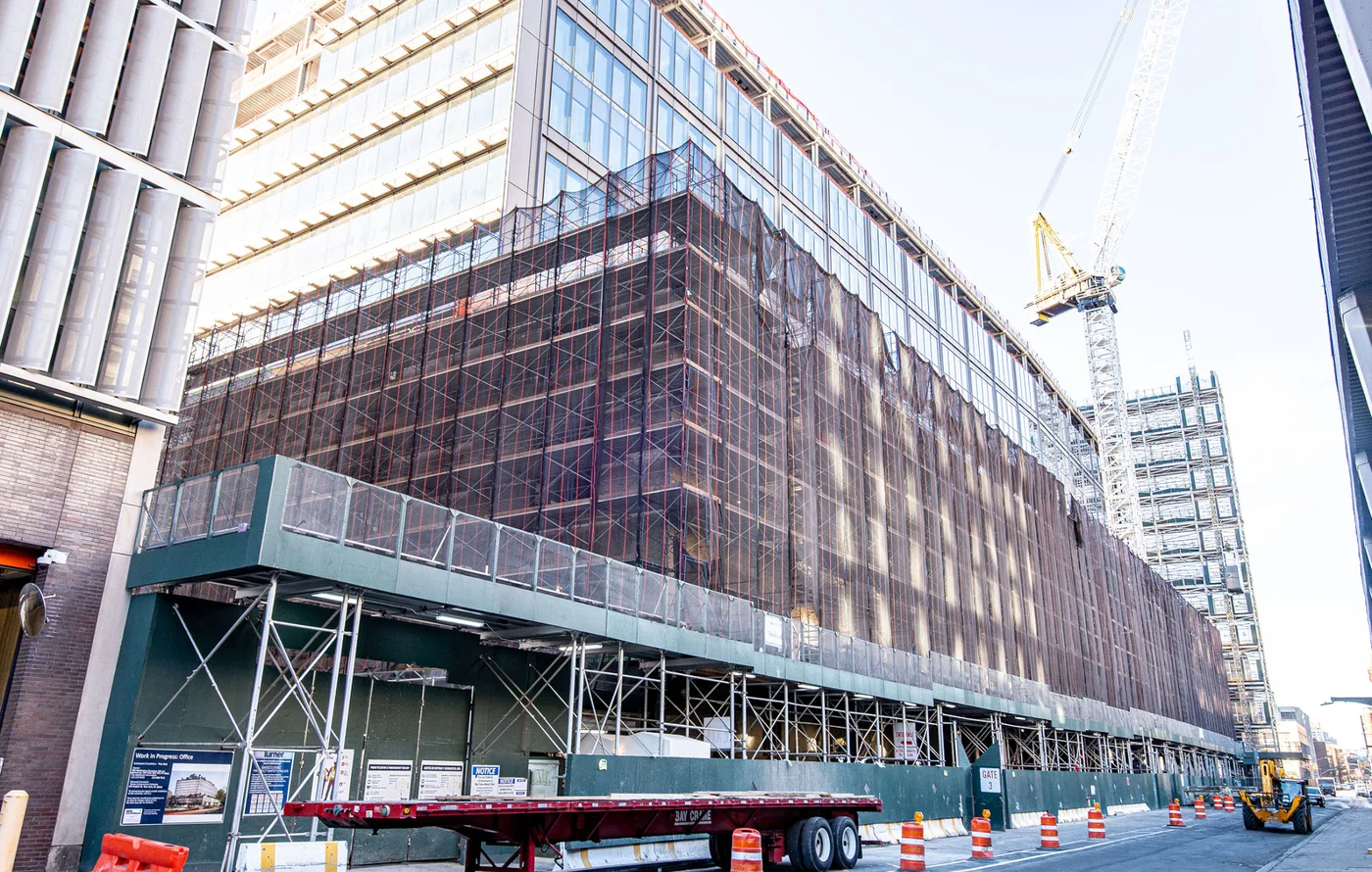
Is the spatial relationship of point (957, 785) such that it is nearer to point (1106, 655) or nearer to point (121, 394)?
point (121, 394)

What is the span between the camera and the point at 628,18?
49562 millimetres

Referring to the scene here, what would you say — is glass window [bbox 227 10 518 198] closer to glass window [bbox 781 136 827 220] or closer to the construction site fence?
glass window [bbox 781 136 827 220]

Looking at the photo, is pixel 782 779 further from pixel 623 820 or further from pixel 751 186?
pixel 751 186

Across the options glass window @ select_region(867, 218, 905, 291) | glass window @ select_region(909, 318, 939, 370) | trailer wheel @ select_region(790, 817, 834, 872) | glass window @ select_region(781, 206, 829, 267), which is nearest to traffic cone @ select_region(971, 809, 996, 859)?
trailer wheel @ select_region(790, 817, 834, 872)

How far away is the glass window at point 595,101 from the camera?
45.1 meters

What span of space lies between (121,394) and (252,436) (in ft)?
95.3

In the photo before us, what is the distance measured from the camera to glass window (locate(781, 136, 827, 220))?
59.3m

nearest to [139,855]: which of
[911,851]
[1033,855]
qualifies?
[911,851]

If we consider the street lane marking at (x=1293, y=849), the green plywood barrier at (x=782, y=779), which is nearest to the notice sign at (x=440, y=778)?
the green plywood barrier at (x=782, y=779)

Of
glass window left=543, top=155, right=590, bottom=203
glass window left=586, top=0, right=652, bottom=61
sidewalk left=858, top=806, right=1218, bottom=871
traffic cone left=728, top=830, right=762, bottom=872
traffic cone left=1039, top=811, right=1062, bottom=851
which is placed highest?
glass window left=586, top=0, right=652, bottom=61

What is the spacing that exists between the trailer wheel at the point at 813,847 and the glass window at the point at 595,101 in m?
35.0

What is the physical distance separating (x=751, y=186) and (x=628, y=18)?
35.6 ft

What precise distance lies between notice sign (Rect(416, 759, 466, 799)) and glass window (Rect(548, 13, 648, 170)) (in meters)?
32.5

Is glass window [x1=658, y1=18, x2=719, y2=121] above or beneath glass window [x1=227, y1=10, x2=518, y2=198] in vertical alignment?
above
